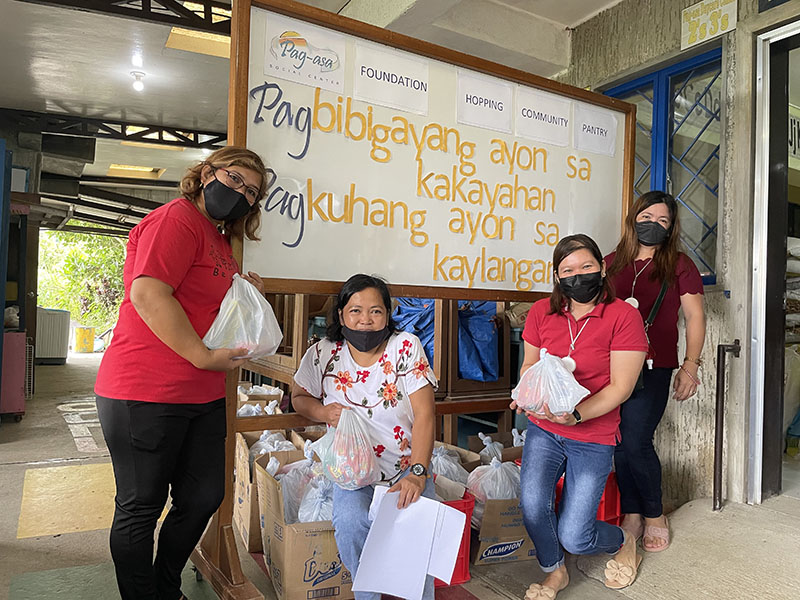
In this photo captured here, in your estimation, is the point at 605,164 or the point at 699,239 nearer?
the point at 605,164

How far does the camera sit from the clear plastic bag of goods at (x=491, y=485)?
8.16 ft

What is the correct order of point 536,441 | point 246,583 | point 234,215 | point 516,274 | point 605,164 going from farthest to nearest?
point 605,164
point 516,274
point 536,441
point 246,583
point 234,215

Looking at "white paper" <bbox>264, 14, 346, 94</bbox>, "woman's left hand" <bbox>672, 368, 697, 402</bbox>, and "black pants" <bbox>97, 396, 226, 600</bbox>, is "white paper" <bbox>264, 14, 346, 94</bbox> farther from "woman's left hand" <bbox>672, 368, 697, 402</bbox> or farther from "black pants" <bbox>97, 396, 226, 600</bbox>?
"woman's left hand" <bbox>672, 368, 697, 402</bbox>

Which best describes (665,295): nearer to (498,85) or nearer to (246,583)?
(498,85)

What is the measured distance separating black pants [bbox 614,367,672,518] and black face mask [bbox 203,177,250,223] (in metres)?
1.73

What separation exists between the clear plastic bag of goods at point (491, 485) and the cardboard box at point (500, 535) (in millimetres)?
39

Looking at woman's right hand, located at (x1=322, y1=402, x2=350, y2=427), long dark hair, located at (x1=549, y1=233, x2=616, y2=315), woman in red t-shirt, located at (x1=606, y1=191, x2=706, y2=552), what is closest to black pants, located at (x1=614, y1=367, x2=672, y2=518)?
woman in red t-shirt, located at (x1=606, y1=191, x2=706, y2=552)

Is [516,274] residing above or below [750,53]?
below

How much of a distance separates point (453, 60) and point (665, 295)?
1.31 metres

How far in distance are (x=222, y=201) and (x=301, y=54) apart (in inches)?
28.0

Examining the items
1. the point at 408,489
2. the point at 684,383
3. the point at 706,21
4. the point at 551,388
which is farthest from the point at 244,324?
the point at 706,21

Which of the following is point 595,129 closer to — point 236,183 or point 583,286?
point 583,286

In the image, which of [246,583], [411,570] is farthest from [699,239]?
[246,583]

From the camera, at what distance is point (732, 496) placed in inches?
121
